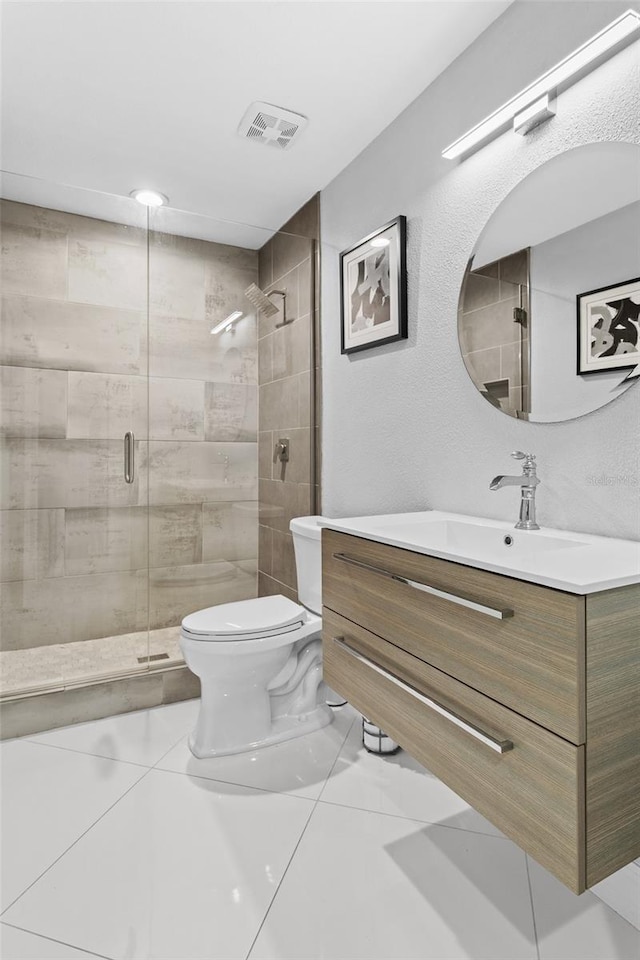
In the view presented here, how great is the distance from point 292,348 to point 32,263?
1.15 metres

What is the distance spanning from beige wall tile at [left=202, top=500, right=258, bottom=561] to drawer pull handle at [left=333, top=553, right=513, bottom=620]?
1153mm

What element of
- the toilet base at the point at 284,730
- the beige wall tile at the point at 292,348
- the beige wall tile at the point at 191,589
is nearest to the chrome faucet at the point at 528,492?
the toilet base at the point at 284,730

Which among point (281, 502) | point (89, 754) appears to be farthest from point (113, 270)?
point (89, 754)

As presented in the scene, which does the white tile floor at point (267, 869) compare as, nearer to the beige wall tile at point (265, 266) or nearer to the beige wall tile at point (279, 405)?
the beige wall tile at point (279, 405)

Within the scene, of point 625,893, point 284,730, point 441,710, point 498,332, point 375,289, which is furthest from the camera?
point 375,289

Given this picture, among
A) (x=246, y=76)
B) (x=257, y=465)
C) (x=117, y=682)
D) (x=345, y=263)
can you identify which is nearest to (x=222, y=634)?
(x=117, y=682)

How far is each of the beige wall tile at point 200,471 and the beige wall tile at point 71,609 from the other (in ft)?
1.33

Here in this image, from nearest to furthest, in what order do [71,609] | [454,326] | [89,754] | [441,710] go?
1. [441,710]
2. [454,326]
3. [89,754]
4. [71,609]

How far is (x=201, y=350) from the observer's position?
2426 millimetres

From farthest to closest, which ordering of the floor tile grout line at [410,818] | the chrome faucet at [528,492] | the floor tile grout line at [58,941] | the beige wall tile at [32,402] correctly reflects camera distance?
the beige wall tile at [32,402] → the floor tile grout line at [410,818] → the chrome faucet at [528,492] → the floor tile grout line at [58,941]

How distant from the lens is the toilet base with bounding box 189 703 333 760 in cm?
187

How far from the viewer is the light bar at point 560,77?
1.19 m

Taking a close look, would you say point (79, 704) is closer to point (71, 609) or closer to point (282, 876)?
point (71, 609)

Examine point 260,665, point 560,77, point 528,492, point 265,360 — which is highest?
point 560,77
